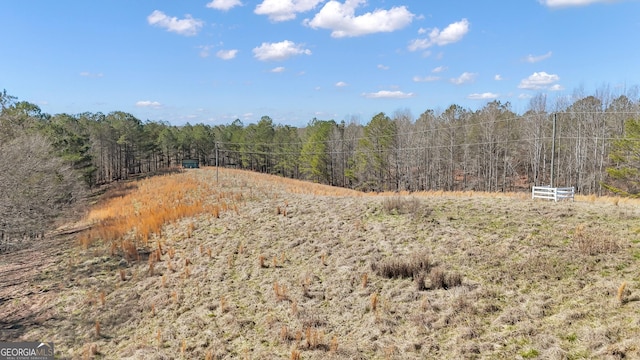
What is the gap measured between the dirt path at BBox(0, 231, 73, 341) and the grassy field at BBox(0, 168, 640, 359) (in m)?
0.09

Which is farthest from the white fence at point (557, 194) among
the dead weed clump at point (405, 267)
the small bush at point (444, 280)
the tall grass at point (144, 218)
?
the tall grass at point (144, 218)

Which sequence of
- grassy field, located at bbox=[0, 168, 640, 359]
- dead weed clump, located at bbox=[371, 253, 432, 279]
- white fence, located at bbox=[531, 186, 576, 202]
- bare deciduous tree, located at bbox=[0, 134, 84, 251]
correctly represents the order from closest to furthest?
1. grassy field, located at bbox=[0, 168, 640, 359]
2. dead weed clump, located at bbox=[371, 253, 432, 279]
3. white fence, located at bbox=[531, 186, 576, 202]
4. bare deciduous tree, located at bbox=[0, 134, 84, 251]

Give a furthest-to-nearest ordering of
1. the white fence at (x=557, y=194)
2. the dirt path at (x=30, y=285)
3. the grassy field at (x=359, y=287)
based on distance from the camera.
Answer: the white fence at (x=557, y=194), the dirt path at (x=30, y=285), the grassy field at (x=359, y=287)

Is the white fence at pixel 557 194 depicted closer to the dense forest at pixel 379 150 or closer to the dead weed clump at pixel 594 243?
the dense forest at pixel 379 150

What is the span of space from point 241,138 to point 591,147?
5808 cm

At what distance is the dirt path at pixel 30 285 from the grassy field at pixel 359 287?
0.09m

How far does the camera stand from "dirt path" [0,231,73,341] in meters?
11.8

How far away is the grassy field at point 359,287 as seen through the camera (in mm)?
7160

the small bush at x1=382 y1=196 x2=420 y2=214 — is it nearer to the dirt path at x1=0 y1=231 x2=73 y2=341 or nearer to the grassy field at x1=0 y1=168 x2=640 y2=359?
the grassy field at x1=0 y1=168 x2=640 y2=359

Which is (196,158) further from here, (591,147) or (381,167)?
(591,147)

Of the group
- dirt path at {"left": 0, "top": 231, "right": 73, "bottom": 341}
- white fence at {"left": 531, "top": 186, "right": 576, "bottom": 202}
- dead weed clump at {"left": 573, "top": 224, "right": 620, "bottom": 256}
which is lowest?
dirt path at {"left": 0, "top": 231, "right": 73, "bottom": 341}

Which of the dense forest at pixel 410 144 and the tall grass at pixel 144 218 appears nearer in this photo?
the tall grass at pixel 144 218

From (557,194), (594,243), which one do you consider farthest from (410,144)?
(594,243)

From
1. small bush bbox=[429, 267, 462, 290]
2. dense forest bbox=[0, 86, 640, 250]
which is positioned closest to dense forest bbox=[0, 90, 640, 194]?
dense forest bbox=[0, 86, 640, 250]
